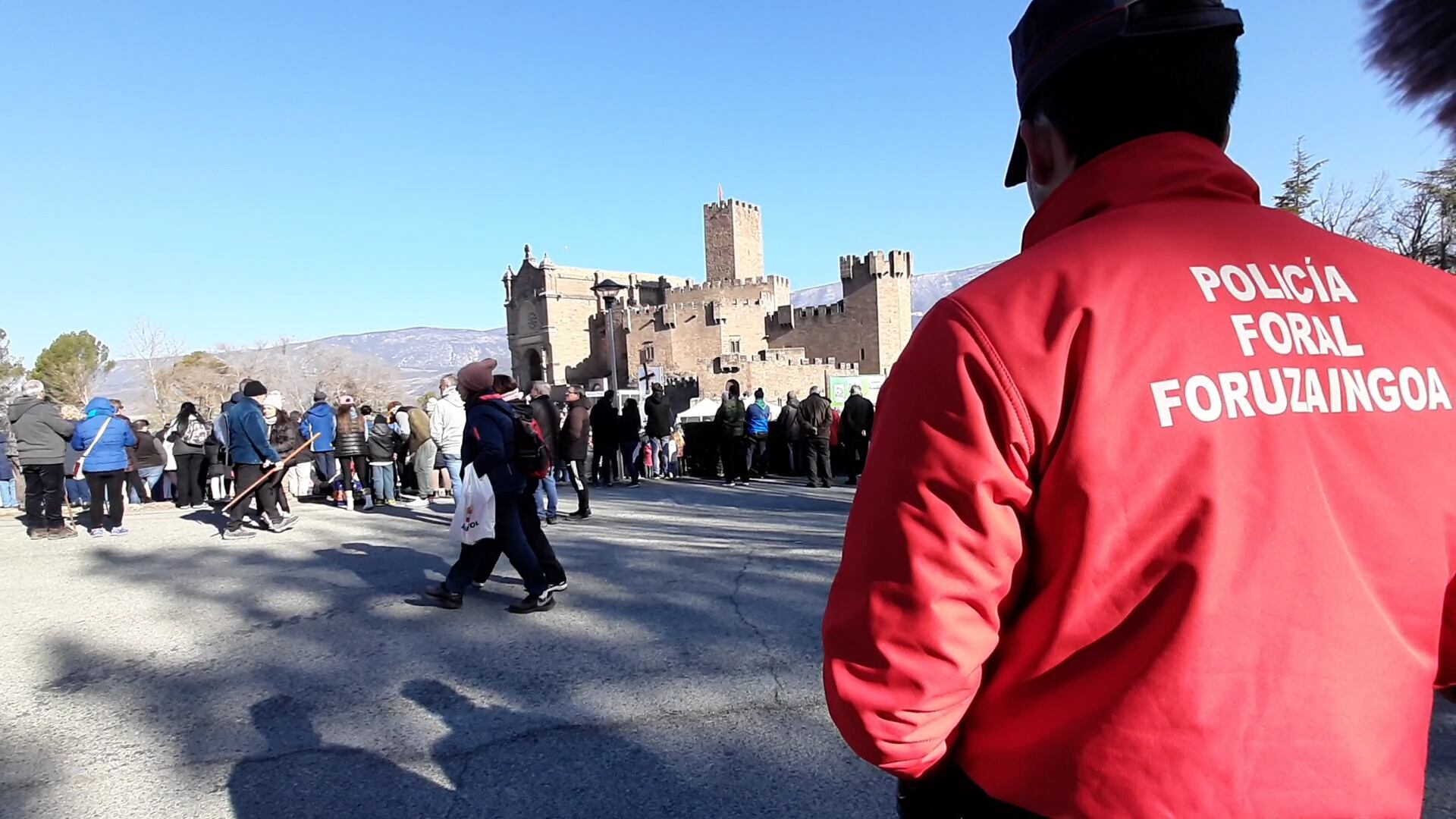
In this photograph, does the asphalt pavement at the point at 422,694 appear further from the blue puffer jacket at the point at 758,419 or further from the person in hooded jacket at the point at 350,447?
the blue puffer jacket at the point at 758,419

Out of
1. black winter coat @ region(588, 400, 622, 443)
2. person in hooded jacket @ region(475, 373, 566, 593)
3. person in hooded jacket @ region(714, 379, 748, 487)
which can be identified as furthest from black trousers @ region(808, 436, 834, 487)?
person in hooded jacket @ region(475, 373, 566, 593)

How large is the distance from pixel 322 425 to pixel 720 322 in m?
53.9

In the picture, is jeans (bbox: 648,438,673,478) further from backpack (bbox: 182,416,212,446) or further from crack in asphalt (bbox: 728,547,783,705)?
crack in asphalt (bbox: 728,547,783,705)

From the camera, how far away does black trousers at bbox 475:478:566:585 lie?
5676mm

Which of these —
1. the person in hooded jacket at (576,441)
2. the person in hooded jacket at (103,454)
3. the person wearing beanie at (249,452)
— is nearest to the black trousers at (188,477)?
the person in hooded jacket at (103,454)

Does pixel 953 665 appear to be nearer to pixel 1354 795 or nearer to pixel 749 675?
pixel 1354 795

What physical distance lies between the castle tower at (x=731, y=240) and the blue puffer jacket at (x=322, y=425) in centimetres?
6578

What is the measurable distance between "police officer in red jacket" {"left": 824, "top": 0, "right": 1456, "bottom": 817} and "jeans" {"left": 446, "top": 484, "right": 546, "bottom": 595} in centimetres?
463

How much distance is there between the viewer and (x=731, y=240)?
3071 inches

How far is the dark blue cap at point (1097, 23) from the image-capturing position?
111 cm

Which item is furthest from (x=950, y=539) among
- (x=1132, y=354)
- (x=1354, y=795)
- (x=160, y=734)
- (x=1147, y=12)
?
(x=160, y=734)

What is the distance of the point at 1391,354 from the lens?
1062mm

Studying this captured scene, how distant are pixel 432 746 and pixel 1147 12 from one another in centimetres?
363

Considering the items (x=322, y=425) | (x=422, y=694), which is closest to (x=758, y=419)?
(x=322, y=425)
